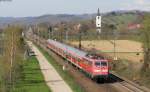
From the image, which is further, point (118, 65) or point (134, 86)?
point (118, 65)

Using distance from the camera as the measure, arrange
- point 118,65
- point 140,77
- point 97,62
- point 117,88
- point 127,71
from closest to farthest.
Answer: point 117,88 → point 97,62 → point 140,77 → point 127,71 → point 118,65

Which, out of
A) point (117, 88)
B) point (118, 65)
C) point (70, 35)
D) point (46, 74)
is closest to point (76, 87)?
point (117, 88)

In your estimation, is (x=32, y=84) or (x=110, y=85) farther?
(x=110, y=85)

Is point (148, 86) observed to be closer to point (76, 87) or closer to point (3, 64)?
point (76, 87)

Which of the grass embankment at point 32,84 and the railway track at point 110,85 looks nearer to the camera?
the grass embankment at point 32,84

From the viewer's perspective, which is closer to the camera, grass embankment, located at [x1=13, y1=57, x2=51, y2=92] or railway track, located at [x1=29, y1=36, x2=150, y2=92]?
grass embankment, located at [x1=13, y1=57, x2=51, y2=92]

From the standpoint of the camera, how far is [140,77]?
184 ft

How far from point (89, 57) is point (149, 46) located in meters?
6.76

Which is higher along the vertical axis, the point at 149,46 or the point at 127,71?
the point at 149,46

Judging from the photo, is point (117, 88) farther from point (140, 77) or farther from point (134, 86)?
point (140, 77)

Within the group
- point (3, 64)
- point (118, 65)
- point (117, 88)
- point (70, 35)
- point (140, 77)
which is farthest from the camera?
point (70, 35)

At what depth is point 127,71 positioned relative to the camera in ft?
211

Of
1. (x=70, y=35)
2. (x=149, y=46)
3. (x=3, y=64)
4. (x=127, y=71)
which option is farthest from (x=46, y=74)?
(x=70, y=35)

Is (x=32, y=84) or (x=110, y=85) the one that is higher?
(x=32, y=84)
